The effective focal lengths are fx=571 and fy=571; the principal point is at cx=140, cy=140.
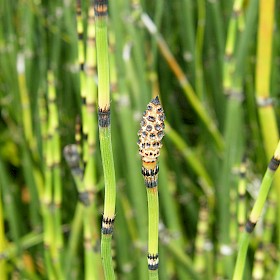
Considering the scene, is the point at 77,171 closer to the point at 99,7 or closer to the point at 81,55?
the point at 81,55

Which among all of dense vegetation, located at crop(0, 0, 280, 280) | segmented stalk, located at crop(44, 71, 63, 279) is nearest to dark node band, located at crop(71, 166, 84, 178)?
dense vegetation, located at crop(0, 0, 280, 280)

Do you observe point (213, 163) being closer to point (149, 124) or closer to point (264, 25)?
point (264, 25)

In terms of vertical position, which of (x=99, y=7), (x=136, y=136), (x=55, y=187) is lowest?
(x=99, y=7)

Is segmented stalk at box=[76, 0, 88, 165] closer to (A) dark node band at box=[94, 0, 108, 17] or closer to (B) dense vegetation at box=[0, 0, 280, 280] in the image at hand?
(B) dense vegetation at box=[0, 0, 280, 280]

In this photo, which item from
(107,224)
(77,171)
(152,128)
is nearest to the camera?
(152,128)

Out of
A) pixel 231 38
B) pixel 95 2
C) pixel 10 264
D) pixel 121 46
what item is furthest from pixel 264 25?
pixel 10 264

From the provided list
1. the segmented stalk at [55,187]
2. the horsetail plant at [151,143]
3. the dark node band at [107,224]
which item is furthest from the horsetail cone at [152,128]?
the segmented stalk at [55,187]

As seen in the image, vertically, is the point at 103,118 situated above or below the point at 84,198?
below

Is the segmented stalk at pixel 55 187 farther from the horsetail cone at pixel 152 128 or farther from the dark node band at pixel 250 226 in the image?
the horsetail cone at pixel 152 128

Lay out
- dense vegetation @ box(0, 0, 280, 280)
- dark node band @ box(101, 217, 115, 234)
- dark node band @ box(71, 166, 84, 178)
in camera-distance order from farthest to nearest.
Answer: dense vegetation @ box(0, 0, 280, 280), dark node band @ box(71, 166, 84, 178), dark node band @ box(101, 217, 115, 234)

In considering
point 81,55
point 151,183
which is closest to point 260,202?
point 151,183
